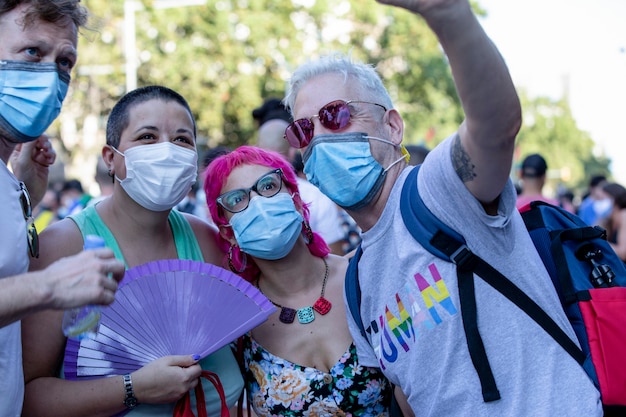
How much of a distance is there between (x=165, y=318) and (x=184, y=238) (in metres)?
0.56

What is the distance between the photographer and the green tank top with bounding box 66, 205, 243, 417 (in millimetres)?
2748

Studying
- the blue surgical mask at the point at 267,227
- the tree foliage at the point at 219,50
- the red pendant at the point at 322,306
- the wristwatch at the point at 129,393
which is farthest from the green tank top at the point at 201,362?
the tree foliage at the point at 219,50

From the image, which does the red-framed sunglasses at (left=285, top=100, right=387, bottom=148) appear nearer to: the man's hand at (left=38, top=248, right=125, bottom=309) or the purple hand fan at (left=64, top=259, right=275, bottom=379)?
the purple hand fan at (left=64, top=259, right=275, bottom=379)

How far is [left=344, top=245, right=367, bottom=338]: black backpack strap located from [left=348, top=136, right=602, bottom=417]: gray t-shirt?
0.32 metres

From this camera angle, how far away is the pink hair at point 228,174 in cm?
320

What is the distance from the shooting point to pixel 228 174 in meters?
3.20

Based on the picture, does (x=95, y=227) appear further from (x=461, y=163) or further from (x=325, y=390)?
(x=461, y=163)

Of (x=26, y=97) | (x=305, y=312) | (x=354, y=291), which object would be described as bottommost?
(x=305, y=312)

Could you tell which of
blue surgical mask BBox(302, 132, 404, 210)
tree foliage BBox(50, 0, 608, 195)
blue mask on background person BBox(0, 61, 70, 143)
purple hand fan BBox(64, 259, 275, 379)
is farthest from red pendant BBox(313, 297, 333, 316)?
tree foliage BBox(50, 0, 608, 195)

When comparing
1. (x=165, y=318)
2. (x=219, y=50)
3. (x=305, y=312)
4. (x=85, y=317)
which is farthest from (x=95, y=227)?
(x=219, y=50)

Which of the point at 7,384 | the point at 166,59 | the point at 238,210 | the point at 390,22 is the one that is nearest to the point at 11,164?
the point at 238,210

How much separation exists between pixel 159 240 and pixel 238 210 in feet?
1.25

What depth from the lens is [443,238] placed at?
2104 mm

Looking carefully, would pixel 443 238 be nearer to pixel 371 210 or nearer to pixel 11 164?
pixel 371 210
